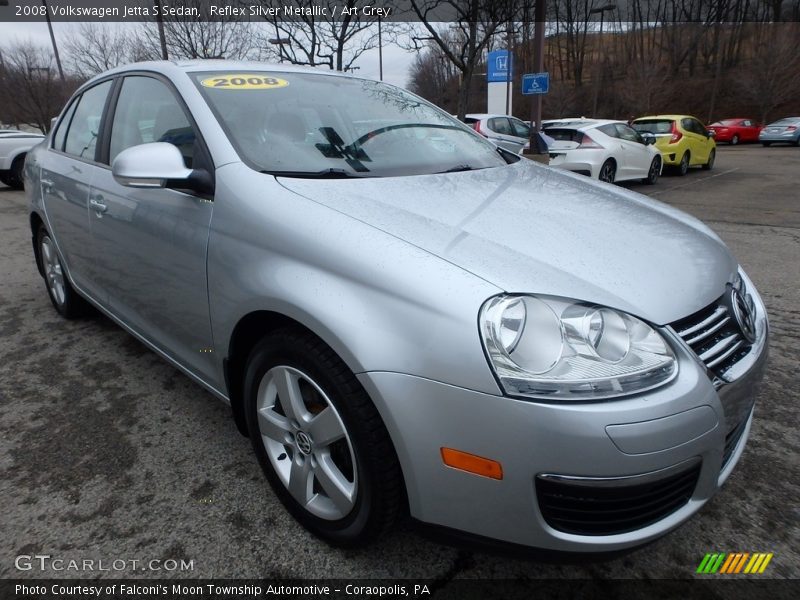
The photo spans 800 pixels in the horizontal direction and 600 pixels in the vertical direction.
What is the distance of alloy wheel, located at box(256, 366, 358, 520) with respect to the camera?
1.60m

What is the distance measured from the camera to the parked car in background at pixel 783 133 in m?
23.5

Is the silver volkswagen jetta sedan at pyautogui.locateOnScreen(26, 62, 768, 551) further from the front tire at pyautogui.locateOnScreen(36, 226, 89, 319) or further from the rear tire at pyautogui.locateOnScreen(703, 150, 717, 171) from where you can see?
the rear tire at pyautogui.locateOnScreen(703, 150, 717, 171)

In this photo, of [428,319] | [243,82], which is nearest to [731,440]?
[428,319]

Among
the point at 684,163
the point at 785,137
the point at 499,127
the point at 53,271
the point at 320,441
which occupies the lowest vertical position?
the point at 785,137

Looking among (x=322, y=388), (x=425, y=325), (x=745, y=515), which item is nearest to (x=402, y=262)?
(x=425, y=325)

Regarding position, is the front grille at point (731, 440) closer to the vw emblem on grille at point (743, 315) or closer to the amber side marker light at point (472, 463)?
the vw emblem on grille at point (743, 315)

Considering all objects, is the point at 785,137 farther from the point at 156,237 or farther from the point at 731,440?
the point at 156,237

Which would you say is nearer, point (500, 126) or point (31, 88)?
point (500, 126)

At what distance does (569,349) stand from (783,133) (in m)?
28.6

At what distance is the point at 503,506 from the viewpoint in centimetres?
133

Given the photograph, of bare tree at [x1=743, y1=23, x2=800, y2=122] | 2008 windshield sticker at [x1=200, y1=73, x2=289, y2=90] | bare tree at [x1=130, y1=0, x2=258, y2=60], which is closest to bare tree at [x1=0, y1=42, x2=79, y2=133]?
bare tree at [x1=130, y1=0, x2=258, y2=60]

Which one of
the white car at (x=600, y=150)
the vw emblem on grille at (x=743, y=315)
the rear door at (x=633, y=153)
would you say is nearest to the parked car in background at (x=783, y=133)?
the rear door at (x=633, y=153)

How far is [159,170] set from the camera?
6.23 feet

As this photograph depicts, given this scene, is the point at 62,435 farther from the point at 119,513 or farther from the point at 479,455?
the point at 479,455
